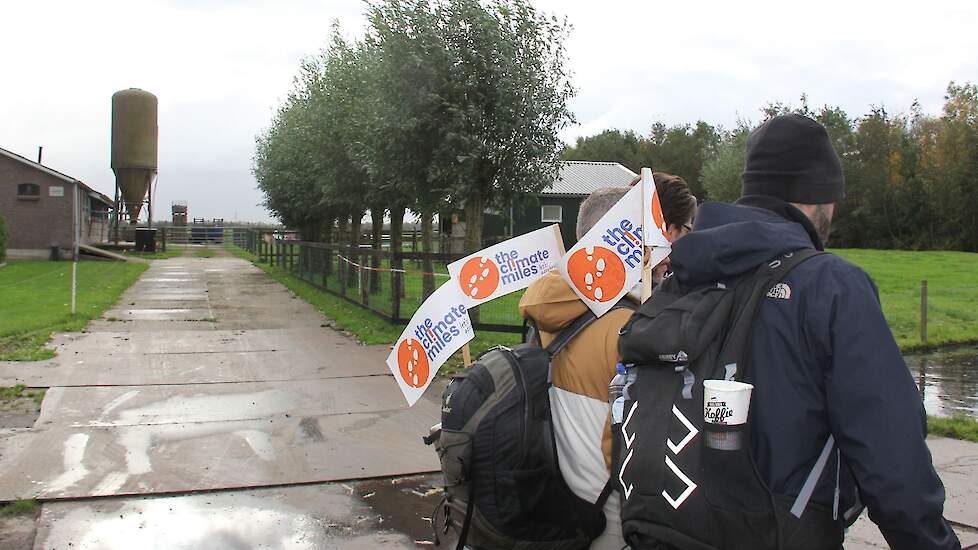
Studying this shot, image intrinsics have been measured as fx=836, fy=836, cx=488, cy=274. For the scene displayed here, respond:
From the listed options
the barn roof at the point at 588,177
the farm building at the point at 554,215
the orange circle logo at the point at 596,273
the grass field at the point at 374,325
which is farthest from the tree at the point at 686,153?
the orange circle logo at the point at 596,273

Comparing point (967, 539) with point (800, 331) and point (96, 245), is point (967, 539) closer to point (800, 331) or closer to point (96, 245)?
point (800, 331)

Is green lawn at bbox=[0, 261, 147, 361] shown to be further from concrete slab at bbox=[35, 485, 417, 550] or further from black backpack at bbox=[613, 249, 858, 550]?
black backpack at bbox=[613, 249, 858, 550]

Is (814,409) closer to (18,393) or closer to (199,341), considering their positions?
(18,393)

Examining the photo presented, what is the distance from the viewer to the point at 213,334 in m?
13.1

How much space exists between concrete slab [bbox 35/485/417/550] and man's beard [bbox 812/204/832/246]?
3225 mm

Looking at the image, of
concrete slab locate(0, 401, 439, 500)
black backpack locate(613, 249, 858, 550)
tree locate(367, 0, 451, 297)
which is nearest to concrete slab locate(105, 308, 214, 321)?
tree locate(367, 0, 451, 297)

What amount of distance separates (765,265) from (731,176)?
5114cm

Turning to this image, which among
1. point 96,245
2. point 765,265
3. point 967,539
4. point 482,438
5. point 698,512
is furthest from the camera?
point 96,245

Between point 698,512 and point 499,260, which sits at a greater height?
point 499,260

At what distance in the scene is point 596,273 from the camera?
9.12 ft

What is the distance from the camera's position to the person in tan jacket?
250cm

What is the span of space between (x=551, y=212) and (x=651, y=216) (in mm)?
38997

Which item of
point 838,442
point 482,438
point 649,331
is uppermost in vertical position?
point 649,331

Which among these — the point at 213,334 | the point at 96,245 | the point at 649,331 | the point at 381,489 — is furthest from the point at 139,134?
the point at 649,331
